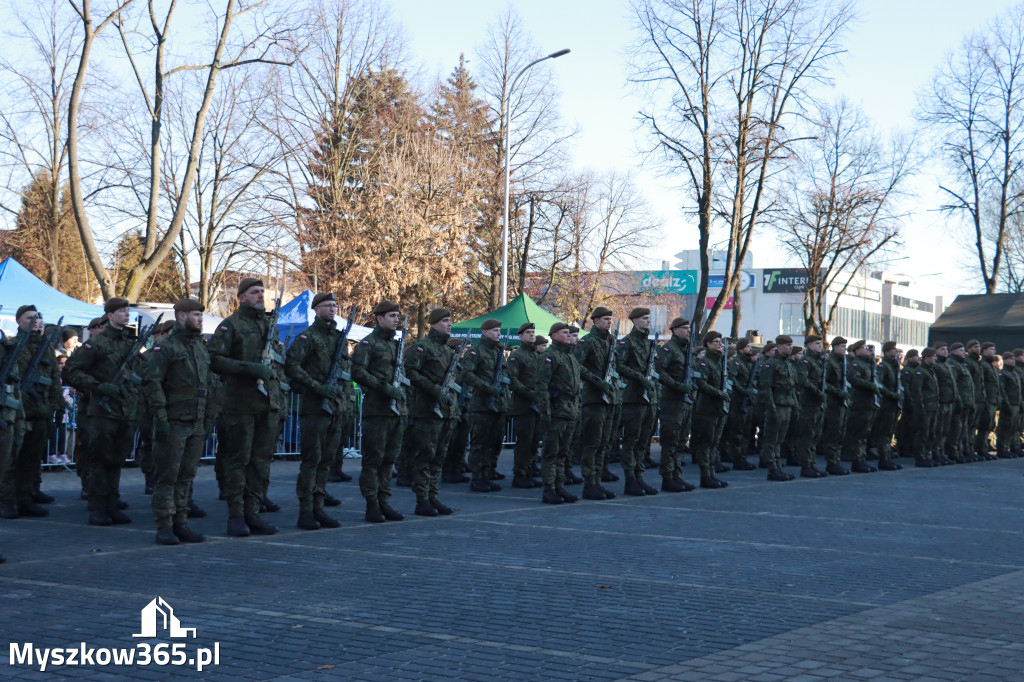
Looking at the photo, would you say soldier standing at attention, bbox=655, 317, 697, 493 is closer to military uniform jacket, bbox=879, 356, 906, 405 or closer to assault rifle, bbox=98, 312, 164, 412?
assault rifle, bbox=98, 312, 164, 412

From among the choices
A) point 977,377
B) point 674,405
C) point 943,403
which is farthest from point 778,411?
point 977,377

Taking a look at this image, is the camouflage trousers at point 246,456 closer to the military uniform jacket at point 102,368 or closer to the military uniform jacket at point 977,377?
the military uniform jacket at point 102,368

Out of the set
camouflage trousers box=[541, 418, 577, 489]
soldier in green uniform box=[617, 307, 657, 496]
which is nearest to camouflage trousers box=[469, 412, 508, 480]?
camouflage trousers box=[541, 418, 577, 489]

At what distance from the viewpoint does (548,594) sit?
746cm

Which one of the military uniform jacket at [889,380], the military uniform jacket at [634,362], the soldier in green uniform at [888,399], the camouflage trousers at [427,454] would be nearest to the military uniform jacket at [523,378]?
the military uniform jacket at [634,362]

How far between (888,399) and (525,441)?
8153 millimetres

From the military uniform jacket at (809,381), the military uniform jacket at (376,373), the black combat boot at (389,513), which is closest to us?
the military uniform jacket at (376,373)

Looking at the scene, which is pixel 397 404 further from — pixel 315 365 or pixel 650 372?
pixel 650 372

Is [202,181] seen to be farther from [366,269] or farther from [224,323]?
[224,323]

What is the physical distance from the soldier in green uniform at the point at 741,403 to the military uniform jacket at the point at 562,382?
569 centimetres

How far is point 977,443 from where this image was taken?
2302cm

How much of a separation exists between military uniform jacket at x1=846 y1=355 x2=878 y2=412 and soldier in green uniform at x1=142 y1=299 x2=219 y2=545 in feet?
40.6

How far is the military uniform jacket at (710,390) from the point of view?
15.2m

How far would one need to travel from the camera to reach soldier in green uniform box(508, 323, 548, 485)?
1435cm
